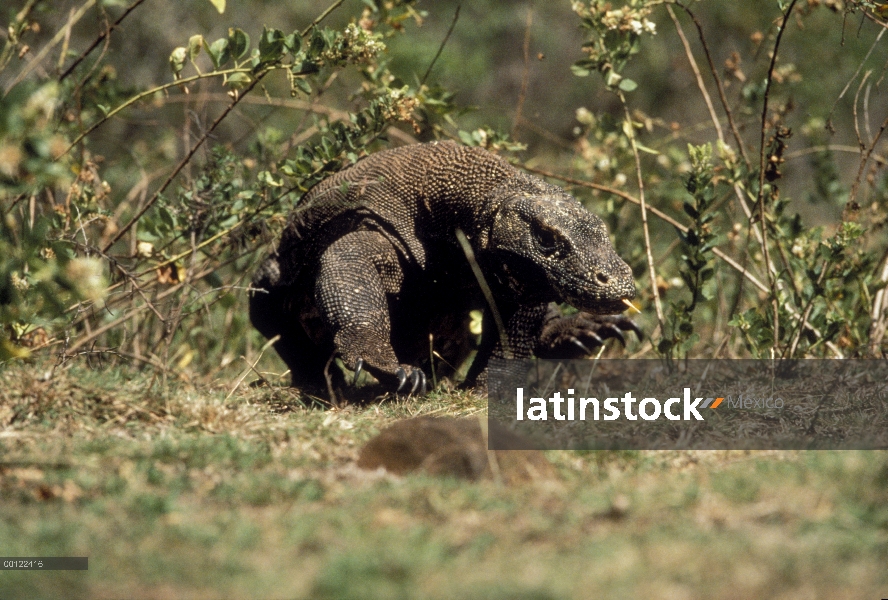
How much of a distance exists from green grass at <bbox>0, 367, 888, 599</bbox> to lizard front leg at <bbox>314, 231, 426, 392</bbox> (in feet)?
2.31

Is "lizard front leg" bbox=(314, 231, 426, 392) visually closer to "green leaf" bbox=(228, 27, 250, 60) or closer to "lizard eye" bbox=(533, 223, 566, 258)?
"lizard eye" bbox=(533, 223, 566, 258)

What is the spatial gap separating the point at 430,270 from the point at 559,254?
756 mm

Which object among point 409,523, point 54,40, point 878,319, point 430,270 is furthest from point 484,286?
point 878,319

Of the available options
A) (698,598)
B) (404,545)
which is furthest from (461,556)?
(698,598)

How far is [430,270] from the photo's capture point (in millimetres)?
4938

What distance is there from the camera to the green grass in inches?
90.2

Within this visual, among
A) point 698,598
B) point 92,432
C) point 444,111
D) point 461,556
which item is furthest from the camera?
point 444,111

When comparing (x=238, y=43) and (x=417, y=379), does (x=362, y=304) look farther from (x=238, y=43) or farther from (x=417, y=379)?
(x=238, y=43)

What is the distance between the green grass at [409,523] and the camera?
2291mm

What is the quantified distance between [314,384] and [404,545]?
3.07 m

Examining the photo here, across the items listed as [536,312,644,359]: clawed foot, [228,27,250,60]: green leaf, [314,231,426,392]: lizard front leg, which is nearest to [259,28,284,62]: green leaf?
[228,27,250,60]: green leaf

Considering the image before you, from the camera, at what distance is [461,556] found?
96.4 inches

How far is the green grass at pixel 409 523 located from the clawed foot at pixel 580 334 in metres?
1.67

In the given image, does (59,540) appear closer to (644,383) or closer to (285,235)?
(285,235)
